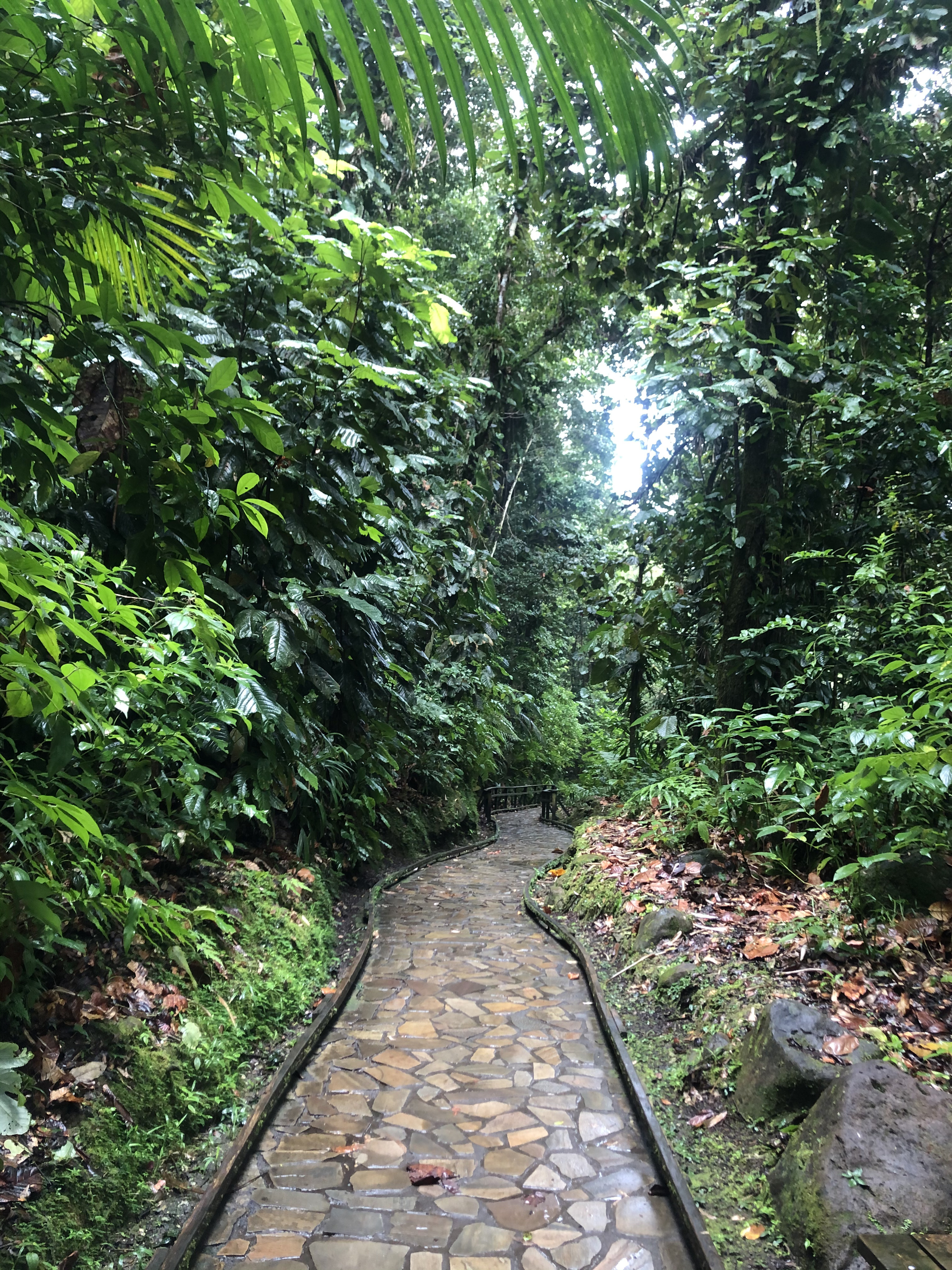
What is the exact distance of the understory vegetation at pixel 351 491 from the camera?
140 cm

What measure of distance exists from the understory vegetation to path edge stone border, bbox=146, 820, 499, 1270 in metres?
0.13

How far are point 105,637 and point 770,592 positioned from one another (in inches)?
195

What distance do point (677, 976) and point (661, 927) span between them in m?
0.56

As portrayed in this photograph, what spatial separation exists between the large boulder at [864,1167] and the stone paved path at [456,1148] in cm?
42

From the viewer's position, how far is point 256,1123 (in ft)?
9.96

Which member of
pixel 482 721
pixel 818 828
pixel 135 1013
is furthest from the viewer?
pixel 482 721

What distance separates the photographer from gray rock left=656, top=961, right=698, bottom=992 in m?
4.00

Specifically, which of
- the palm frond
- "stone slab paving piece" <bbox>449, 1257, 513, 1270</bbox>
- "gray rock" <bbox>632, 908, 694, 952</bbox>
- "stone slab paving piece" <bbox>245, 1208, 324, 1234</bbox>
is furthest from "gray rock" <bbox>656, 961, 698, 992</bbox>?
the palm frond

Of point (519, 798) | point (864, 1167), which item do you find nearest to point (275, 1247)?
point (864, 1167)

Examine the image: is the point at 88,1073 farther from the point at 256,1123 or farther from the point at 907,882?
the point at 907,882

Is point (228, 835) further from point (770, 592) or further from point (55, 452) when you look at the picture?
point (770, 592)

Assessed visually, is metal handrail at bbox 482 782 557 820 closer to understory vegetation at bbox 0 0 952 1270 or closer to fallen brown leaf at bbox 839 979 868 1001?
understory vegetation at bbox 0 0 952 1270

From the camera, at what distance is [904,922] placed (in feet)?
11.2

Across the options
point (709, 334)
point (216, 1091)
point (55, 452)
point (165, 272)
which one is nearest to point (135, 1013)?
point (216, 1091)
